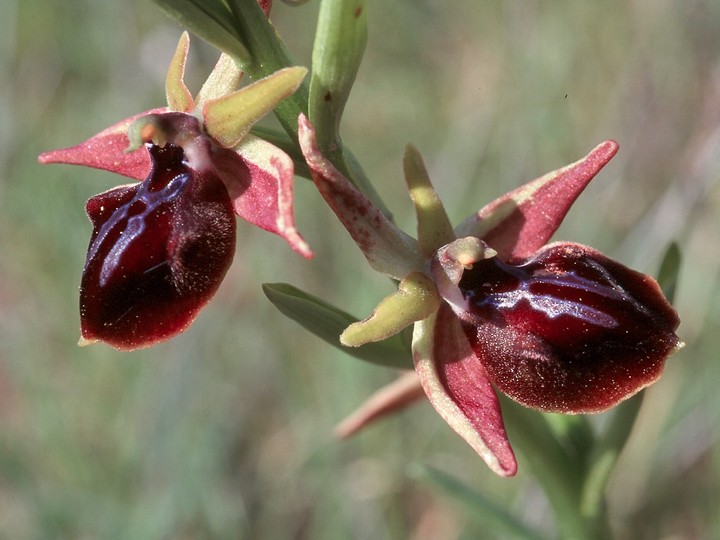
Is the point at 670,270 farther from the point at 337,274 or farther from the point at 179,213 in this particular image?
the point at 337,274

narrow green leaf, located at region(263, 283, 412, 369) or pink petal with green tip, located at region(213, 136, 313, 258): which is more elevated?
pink petal with green tip, located at region(213, 136, 313, 258)

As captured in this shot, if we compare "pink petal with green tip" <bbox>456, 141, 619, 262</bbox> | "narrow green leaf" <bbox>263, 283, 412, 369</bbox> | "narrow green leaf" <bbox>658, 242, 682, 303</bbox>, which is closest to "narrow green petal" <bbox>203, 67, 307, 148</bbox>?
"narrow green leaf" <bbox>263, 283, 412, 369</bbox>

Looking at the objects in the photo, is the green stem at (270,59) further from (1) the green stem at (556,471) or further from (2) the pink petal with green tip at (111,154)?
(1) the green stem at (556,471)

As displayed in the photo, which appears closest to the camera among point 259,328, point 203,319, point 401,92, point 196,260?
point 196,260

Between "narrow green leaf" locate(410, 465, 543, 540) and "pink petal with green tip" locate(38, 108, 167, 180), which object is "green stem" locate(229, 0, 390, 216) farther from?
"narrow green leaf" locate(410, 465, 543, 540)

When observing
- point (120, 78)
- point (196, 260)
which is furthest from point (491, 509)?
point (120, 78)

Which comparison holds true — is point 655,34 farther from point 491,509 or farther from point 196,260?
point 196,260

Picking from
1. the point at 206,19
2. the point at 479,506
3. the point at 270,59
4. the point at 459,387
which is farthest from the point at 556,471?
the point at 206,19
